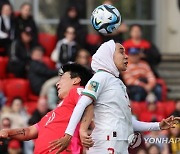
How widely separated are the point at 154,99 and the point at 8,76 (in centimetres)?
258

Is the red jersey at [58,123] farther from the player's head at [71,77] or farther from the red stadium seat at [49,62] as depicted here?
the red stadium seat at [49,62]

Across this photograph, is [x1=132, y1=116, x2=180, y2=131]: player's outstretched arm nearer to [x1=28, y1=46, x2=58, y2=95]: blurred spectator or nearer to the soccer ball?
the soccer ball

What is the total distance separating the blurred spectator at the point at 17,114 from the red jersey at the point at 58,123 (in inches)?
227

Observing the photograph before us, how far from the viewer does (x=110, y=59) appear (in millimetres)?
7711

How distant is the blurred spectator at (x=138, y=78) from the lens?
597 inches

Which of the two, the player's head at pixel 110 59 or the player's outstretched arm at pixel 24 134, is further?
the player's outstretched arm at pixel 24 134

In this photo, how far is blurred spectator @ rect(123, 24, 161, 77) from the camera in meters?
15.9

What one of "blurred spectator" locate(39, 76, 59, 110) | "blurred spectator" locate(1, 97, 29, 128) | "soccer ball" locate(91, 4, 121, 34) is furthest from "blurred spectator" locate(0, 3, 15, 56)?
"soccer ball" locate(91, 4, 121, 34)

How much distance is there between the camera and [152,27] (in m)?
18.7

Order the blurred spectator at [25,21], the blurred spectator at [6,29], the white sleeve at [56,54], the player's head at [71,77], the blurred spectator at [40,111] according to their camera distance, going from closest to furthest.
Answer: the player's head at [71,77] < the blurred spectator at [40,111] < the blurred spectator at [6,29] < the white sleeve at [56,54] < the blurred spectator at [25,21]

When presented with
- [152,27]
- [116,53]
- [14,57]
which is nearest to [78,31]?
[14,57]

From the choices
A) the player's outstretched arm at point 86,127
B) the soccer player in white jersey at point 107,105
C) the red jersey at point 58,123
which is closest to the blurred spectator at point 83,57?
the red jersey at point 58,123

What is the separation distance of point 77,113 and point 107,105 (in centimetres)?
32

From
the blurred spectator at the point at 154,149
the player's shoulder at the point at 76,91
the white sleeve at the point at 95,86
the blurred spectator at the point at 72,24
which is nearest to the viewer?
the white sleeve at the point at 95,86
